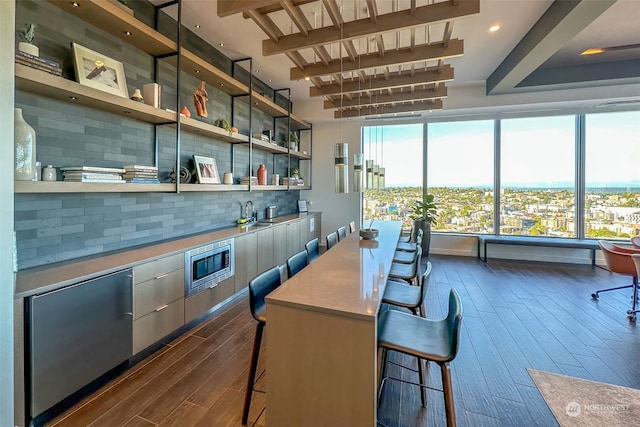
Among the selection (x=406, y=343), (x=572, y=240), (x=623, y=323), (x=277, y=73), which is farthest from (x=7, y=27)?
(x=572, y=240)

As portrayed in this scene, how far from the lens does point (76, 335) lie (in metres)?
1.74

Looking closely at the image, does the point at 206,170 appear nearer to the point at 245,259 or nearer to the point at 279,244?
the point at 245,259

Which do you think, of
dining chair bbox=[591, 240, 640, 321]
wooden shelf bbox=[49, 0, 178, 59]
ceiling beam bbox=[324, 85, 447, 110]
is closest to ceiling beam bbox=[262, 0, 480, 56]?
wooden shelf bbox=[49, 0, 178, 59]

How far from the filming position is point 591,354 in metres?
2.41

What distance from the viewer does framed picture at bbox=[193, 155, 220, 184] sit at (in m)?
3.38

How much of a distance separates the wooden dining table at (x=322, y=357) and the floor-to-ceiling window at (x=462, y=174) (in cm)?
523

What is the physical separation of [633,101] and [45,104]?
817 cm

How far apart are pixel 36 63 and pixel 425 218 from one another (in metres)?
5.82

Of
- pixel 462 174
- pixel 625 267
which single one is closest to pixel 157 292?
pixel 625 267

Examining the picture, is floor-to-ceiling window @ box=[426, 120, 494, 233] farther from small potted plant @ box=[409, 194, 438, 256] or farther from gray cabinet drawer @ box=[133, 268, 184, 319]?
gray cabinet drawer @ box=[133, 268, 184, 319]

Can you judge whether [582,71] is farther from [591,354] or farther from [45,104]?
[45,104]

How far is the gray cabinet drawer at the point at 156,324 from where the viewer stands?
2.16 metres

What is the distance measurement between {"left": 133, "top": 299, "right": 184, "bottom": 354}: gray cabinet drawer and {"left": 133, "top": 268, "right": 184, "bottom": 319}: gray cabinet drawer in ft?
0.18

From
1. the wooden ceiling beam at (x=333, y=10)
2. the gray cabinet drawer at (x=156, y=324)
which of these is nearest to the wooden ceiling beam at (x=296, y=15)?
the wooden ceiling beam at (x=333, y=10)
